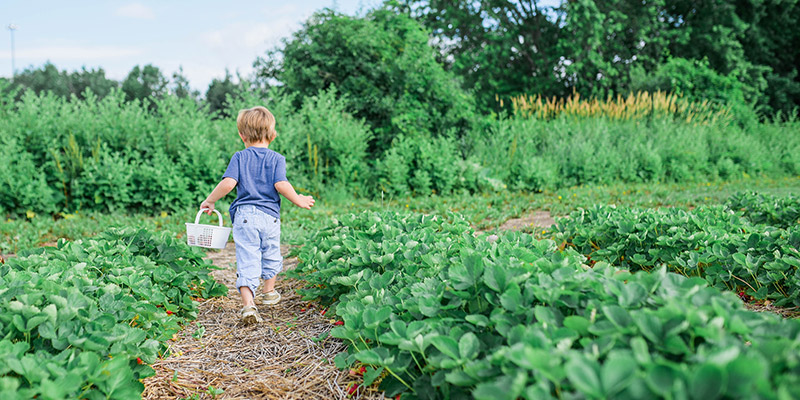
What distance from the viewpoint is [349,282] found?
253 cm

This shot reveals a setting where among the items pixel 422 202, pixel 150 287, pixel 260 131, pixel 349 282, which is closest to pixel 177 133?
pixel 422 202

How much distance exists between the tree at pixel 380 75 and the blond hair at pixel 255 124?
18.4ft

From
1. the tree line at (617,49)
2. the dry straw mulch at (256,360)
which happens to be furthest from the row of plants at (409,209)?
the tree line at (617,49)

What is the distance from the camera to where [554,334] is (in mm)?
1433

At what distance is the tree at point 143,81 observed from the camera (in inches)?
1763

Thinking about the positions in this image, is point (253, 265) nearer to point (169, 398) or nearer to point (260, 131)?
point (260, 131)

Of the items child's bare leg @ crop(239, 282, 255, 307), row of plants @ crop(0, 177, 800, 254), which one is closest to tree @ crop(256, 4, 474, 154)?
row of plants @ crop(0, 177, 800, 254)

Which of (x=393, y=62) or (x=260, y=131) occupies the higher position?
(x=393, y=62)

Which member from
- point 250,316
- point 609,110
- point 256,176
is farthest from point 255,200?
point 609,110

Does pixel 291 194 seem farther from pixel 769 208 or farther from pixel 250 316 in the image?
pixel 769 208

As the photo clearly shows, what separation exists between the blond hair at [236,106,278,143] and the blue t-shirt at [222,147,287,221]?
4.5 inches

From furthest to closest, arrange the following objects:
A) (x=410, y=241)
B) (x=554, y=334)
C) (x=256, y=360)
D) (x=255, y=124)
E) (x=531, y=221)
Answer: (x=531, y=221)
(x=255, y=124)
(x=410, y=241)
(x=256, y=360)
(x=554, y=334)

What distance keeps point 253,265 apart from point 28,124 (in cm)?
613

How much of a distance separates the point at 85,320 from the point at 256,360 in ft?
2.73
